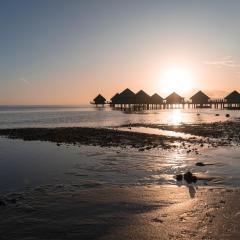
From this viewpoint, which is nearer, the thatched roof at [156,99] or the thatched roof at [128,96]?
the thatched roof at [128,96]

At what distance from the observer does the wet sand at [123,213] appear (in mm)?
7953

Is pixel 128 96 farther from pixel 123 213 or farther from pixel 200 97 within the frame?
pixel 123 213

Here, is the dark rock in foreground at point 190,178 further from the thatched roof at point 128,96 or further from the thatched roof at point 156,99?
the thatched roof at point 156,99

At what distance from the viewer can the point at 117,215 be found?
361 inches

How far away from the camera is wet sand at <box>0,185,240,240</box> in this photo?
26.1ft

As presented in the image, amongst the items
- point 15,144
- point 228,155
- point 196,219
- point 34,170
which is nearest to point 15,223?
point 196,219

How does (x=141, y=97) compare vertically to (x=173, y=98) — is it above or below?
above

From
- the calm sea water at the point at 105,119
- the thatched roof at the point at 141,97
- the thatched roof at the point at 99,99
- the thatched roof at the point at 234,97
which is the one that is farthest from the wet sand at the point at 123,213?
the thatched roof at the point at 99,99

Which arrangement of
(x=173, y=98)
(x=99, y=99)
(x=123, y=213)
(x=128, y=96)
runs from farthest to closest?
(x=99, y=99) → (x=173, y=98) → (x=128, y=96) → (x=123, y=213)

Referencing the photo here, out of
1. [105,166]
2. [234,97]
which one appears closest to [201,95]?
[234,97]

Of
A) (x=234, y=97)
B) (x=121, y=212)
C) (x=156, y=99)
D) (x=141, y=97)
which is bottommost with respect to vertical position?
(x=121, y=212)

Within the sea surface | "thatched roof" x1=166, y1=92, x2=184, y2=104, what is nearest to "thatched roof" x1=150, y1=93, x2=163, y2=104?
"thatched roof" x1=166, y1=92, x2=184, y2=104

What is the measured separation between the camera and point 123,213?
30.7ft

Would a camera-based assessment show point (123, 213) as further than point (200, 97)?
No
